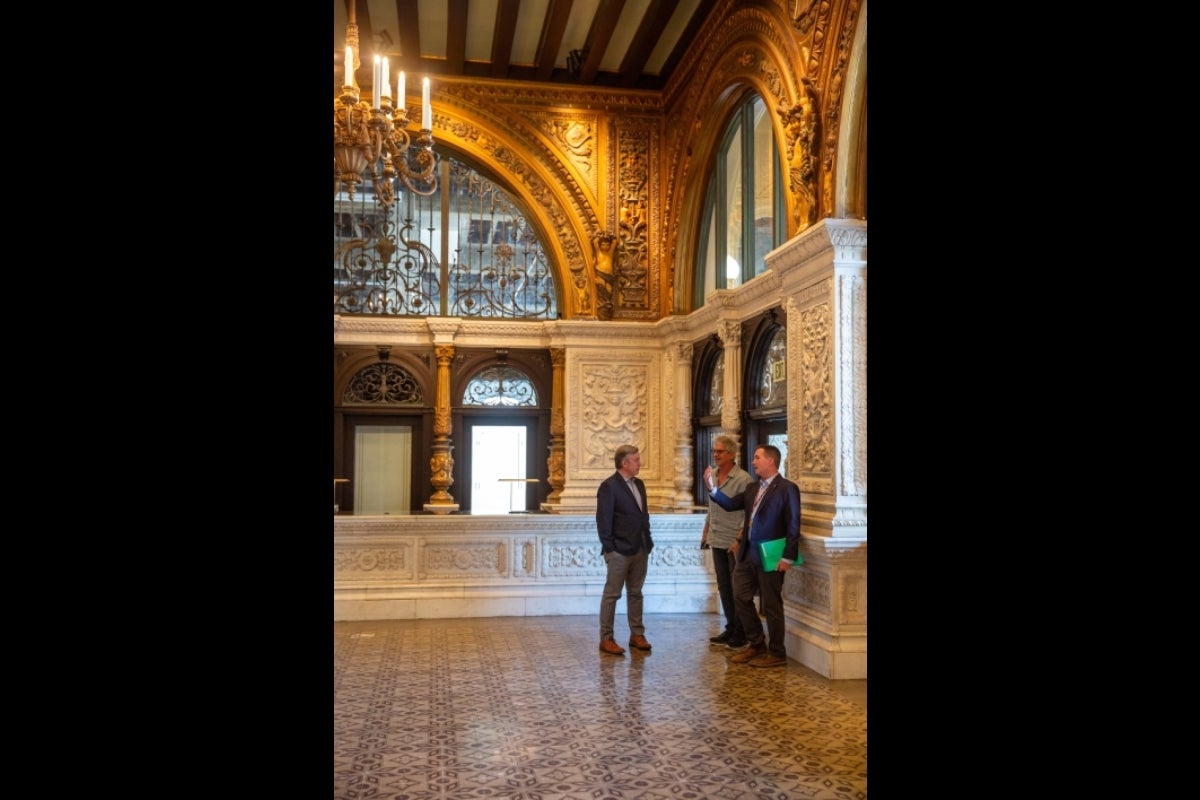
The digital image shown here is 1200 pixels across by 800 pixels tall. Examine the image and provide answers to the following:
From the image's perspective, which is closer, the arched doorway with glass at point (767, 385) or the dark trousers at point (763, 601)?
the dark trousers at point (763, 601)

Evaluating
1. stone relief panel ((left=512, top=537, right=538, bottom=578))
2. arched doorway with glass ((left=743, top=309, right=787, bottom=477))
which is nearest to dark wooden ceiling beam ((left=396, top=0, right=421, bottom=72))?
arched doorway with glass ((left=743, top=309, right=787, bottom=477))

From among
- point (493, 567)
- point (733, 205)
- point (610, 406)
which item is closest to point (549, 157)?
point (733, 205)

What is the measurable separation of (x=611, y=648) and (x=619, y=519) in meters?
0.89

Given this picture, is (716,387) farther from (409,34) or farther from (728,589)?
(409,34)

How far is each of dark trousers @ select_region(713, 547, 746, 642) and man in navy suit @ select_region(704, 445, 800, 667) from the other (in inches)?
13.2

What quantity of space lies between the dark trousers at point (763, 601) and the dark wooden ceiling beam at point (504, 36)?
18.0 feet

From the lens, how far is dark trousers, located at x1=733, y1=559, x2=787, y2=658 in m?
6.25

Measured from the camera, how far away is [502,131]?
10.5 meters

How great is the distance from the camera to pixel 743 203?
29.2 feet

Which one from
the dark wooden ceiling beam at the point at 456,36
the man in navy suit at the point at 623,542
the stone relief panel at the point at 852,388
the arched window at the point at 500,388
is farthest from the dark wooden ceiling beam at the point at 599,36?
the man in navy suit at the point at 623,542

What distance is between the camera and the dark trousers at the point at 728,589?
6.97 meters

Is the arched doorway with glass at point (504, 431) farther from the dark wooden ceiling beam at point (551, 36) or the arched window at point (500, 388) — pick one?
the dark wooden ceiling beam at point (551, 36)

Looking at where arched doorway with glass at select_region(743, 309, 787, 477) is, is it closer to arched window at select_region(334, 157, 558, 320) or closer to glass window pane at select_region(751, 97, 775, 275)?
glass window pane at select_region(751, 97, 775, 275)
